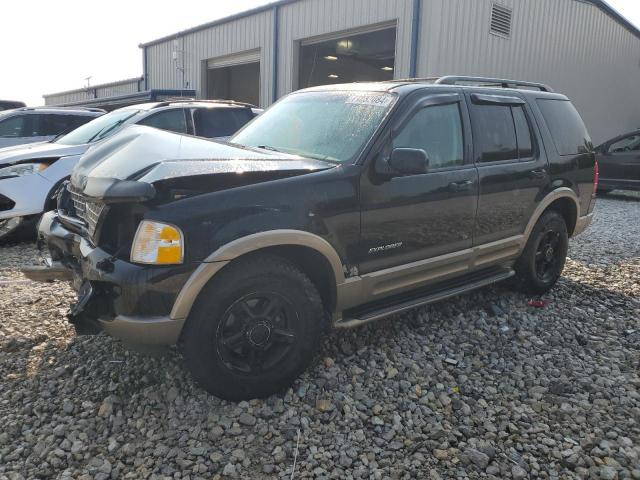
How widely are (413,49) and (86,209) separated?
380 inches

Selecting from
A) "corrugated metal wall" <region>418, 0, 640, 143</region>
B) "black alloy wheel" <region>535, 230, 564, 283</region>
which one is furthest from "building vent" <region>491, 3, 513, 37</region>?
"black alloy wheel" <region>535, 230, 564, 283</region>

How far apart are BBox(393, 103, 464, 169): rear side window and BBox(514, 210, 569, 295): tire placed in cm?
129

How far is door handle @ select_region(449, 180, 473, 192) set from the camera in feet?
11.8

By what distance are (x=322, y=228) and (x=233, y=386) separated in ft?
3.31

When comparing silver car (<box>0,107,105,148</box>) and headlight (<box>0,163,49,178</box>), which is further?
silver car (<box>0,107,105,148</box>)

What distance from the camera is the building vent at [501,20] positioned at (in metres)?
11.5

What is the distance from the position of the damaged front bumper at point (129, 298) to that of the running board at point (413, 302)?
1.07 meters

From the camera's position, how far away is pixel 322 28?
1308 cm

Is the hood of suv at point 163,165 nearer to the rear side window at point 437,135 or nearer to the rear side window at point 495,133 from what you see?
the rear side window at point 437,135

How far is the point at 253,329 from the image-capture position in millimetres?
2752

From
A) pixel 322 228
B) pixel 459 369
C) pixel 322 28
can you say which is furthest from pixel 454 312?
pixel 322 28

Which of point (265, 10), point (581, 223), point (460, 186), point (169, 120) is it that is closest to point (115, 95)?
point (265, 10)

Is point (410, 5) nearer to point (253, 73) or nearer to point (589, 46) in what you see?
point (589, 46)

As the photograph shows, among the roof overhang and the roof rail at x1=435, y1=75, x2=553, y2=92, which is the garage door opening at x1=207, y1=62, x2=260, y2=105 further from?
the roof rail at x1=435, y1=75, x2=553, y2=92
